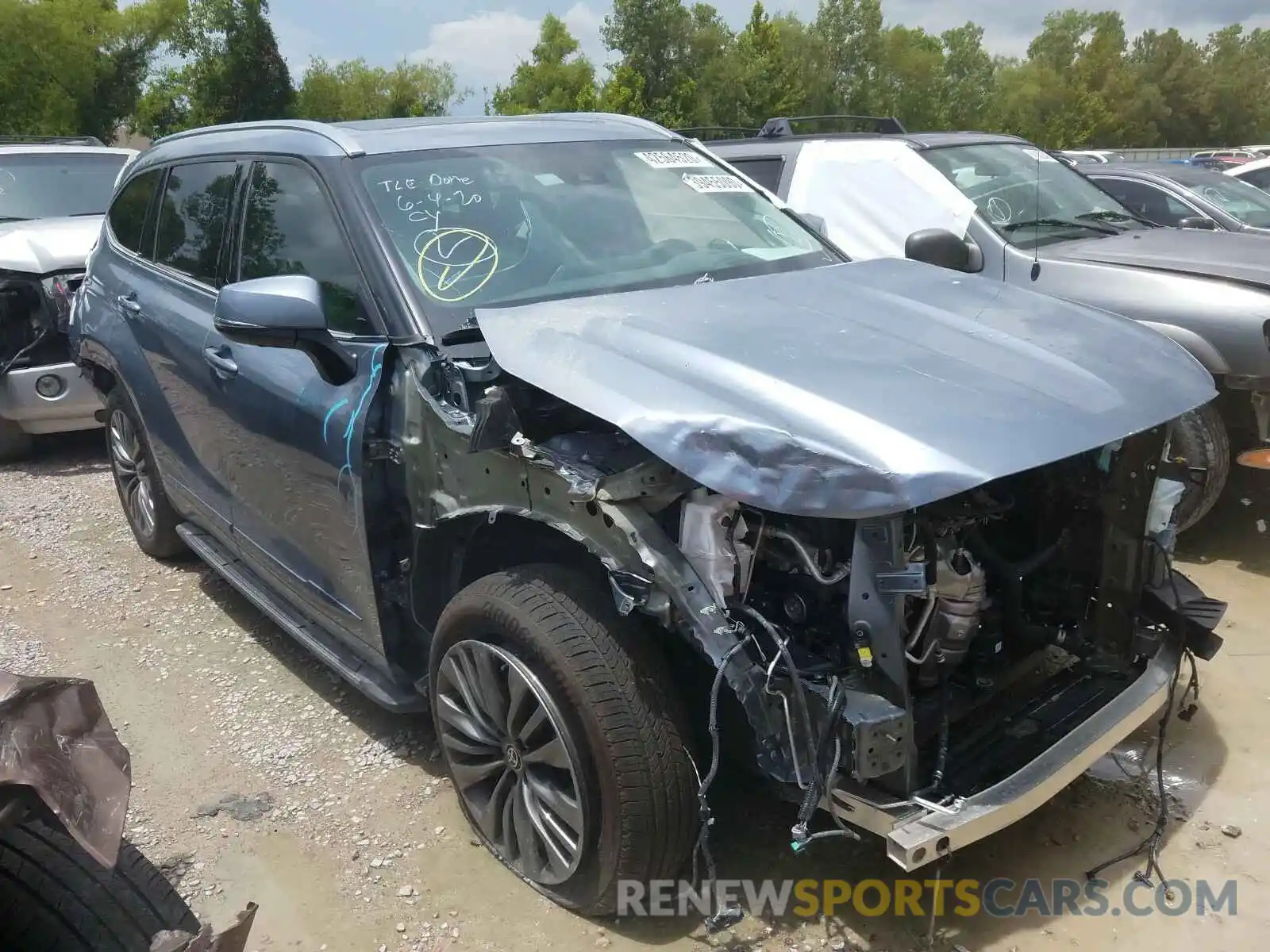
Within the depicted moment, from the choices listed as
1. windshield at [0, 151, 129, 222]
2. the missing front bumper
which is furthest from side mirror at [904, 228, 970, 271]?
windshield at [0, 151, 129, 222]

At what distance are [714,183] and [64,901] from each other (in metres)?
3.02

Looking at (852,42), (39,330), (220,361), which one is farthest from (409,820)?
(852,42)

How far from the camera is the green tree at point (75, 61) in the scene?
1249 inches

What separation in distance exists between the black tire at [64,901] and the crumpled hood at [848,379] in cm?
130

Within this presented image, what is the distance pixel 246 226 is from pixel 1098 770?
333 cm

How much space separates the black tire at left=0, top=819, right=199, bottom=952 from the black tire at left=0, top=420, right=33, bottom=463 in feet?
19.9

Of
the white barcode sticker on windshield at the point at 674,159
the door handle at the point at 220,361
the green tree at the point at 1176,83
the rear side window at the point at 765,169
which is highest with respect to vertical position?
the white barcode sticker on windshield at the point at 674,159

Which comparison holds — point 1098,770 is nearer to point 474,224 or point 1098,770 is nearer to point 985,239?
point 474,224

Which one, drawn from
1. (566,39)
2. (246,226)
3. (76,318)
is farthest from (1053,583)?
(566,39)

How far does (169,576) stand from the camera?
5.03 meters

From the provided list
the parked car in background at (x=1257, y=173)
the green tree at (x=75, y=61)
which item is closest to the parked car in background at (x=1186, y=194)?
the parked car in background at (x=1257, y=173)

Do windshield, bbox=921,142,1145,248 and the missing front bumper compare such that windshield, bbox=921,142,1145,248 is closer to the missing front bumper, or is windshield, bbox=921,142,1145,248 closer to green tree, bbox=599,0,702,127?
the missing front bumper

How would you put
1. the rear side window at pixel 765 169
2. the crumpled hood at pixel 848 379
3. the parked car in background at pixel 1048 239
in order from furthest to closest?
1. the rear side window at pixel 765 169
2. the parked car in background at pixel 1048 239
3. the crumpled hood at pixel 848 379

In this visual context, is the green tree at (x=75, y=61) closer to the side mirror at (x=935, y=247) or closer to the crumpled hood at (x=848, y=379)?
the side mirror at (x=935, y=247)
